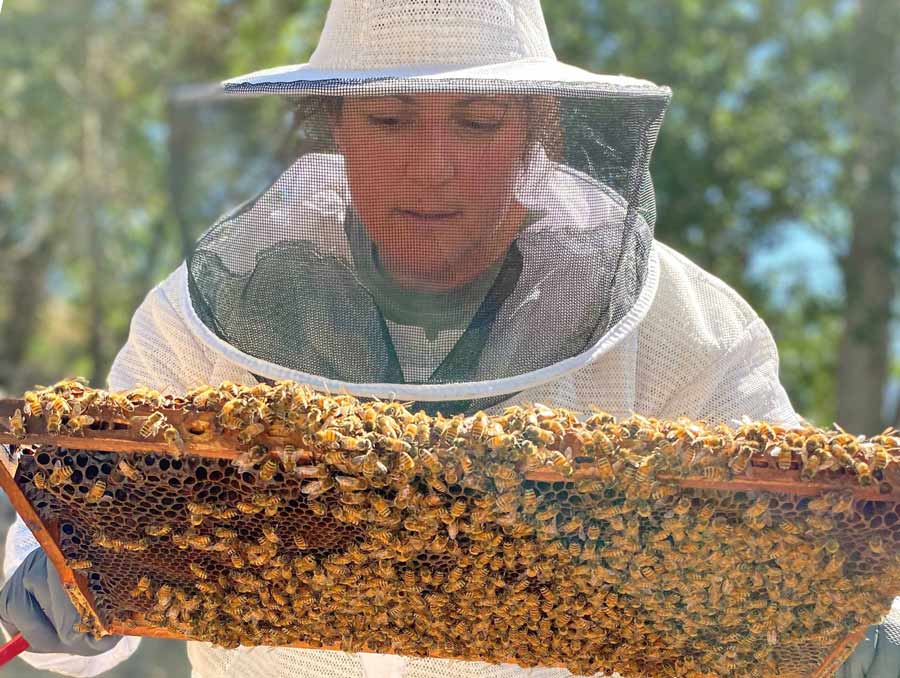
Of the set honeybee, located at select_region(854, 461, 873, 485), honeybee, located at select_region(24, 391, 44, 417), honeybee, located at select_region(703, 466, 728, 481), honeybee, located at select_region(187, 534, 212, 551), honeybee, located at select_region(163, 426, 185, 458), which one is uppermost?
honeybee, located at select_region(24, 391, 44, 417)

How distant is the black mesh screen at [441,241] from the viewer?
2.19 meters

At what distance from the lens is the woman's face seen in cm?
218

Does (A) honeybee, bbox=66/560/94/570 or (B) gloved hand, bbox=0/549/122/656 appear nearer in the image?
(A) honeybee, bbox=66/560/94/570

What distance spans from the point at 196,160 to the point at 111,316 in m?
13.2

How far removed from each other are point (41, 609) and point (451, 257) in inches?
40.9

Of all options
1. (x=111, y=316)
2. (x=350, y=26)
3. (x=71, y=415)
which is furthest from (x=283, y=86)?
(x=111, y=316)

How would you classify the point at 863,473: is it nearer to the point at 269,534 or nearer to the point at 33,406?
the point at 269,534

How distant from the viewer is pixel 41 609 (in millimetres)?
2070

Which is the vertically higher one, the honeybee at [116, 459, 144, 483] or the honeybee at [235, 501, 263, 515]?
the honeybee at [116, 459, 144, 483]

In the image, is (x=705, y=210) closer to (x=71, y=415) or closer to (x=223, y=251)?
(x=223, y=251)

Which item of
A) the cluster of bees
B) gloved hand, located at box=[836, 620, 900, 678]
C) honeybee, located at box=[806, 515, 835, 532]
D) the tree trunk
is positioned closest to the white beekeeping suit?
the cluster of bees

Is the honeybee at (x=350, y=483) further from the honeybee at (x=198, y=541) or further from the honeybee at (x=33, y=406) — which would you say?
the honeybee at (x=33, y=406)

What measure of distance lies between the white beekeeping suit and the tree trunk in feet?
22.3

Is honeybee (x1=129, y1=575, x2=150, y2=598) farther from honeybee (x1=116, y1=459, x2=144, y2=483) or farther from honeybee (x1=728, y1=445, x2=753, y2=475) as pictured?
honeybee (x1=728, y1=445, x2=753, y2=475)
